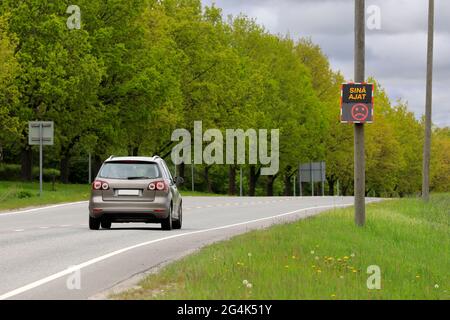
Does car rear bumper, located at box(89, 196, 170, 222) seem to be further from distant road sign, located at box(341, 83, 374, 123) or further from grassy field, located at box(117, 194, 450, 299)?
distant road sign, located at box(341, 83, 374, 123)

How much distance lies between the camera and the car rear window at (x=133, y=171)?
2116cm

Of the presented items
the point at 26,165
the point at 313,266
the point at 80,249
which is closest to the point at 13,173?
the point at 26,165

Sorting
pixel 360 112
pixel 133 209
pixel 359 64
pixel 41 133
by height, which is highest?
pixel 359 64

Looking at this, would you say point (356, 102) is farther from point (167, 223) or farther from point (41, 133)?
point (41, 133)

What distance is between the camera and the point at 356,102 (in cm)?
1862

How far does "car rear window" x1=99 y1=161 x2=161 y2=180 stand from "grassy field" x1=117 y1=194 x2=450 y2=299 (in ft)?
10.4

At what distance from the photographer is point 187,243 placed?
1784 cm

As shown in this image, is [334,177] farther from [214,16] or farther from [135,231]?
[135,231]

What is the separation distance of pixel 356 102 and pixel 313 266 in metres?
6.76

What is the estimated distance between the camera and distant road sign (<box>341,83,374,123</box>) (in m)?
18.5

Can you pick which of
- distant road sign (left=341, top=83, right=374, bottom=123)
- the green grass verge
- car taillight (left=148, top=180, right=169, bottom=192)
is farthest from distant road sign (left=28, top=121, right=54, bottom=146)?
distant road sign (left=341, top=83, right=374, bottom=123)

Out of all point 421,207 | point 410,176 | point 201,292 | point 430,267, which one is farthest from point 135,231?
point 410,176
